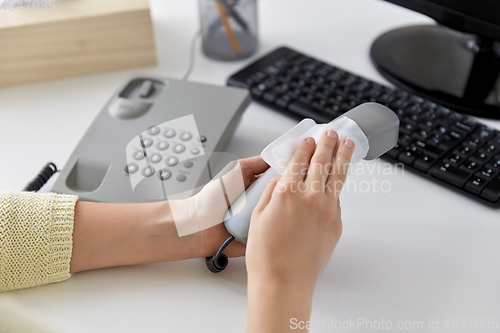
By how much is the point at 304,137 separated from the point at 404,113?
195 mm

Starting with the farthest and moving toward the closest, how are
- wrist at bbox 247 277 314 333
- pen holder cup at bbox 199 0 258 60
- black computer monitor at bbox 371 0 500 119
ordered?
pen holder cup at bbox 199 0 258 60 < black computer monitor at bbox 371 0 500 119 < wrist at bbox 247 277 314 333

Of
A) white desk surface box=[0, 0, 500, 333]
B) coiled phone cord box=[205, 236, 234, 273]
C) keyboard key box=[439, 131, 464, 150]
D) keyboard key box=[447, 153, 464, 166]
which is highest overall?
keyboard key box=[439, 131, 464, 150]

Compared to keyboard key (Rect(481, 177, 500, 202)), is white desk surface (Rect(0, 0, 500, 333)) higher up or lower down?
lower down

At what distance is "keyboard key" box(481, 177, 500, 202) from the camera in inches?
17.6

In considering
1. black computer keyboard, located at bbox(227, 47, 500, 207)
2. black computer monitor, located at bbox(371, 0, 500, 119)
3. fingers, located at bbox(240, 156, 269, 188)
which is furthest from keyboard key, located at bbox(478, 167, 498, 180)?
fingers, located at bbox(240, 156, 269, 188)

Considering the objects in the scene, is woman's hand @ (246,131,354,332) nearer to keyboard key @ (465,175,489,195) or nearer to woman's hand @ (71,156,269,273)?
woman's hand @ (71,156,269,273)

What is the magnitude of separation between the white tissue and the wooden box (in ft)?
1.13

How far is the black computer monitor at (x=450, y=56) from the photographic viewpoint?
0.55 metres

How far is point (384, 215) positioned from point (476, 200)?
0.10 metres

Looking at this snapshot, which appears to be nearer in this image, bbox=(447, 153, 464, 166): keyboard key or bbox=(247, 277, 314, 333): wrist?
bbox=(247, 277, 314, 333): wrist

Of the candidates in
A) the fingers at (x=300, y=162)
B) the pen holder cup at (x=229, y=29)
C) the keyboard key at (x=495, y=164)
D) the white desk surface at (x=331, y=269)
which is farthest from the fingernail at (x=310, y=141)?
the pen holder cup at (x=229, y=29)

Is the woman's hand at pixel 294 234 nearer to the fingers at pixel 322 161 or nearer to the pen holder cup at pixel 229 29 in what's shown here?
the fingers at pixel 322 161

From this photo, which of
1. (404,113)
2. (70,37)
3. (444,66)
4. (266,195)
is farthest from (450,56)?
(70,37)

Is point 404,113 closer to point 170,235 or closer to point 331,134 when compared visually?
point 331,134
